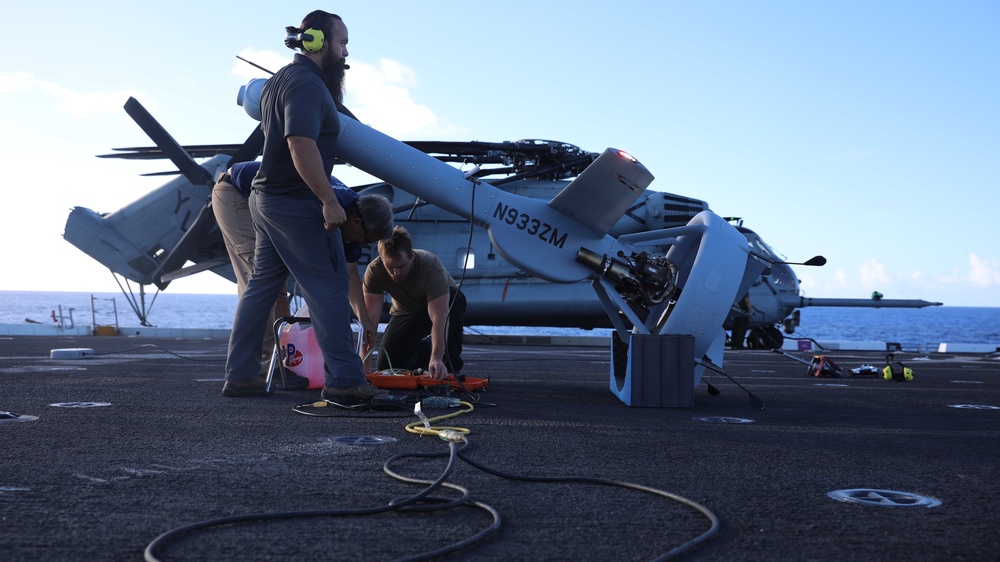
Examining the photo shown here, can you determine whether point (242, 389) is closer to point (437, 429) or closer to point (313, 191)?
point (313, 191)

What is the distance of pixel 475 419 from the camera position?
14.4 feet

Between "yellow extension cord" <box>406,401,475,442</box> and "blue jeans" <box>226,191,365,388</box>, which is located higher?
"blue jeans" <box>226,191,365,388</box>

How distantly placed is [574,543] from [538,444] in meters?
1.58

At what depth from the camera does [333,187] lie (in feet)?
17.2

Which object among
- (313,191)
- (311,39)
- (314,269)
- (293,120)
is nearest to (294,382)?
(314,269)

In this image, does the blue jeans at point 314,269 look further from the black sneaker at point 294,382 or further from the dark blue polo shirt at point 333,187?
the black sneaker at point 294,382

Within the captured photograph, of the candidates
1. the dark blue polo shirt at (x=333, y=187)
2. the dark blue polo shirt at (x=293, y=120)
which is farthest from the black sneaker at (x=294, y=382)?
the dark blue polo shirt at (x=293, y=120)

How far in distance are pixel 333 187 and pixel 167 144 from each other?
41.0 feet

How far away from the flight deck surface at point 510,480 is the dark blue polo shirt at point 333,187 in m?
1.04

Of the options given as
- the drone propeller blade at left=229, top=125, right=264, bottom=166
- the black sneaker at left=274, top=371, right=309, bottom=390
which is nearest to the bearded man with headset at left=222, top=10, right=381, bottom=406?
the black sneaker at left=274, top=371, right=309, bottom=390

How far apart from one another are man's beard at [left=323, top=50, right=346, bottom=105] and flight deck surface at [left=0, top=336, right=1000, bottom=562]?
6.52 feet

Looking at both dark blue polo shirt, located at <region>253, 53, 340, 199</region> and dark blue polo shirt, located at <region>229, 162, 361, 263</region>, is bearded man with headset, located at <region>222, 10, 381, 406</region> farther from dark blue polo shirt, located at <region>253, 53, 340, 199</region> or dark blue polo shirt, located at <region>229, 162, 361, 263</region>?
dark blue polo shirt, located at <region>229, 162, 361, 263</region>

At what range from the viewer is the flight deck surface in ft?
6.43

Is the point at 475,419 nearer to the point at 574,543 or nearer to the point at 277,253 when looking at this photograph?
the point at 277,253
